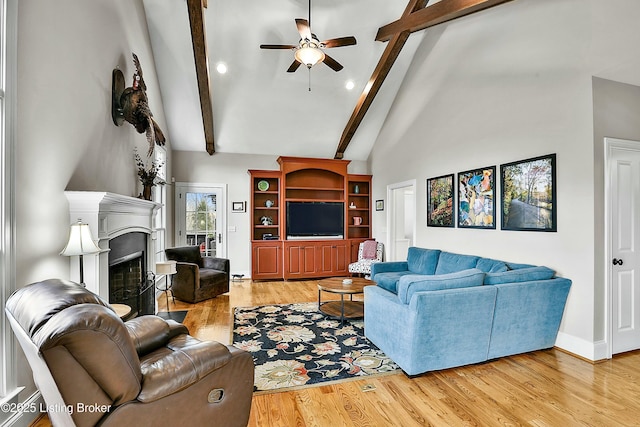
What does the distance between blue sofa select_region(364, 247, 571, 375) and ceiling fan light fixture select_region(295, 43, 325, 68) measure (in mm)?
2697

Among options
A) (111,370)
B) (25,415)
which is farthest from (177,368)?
(25,415)

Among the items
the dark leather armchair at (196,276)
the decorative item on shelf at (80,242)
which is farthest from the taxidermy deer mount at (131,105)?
the dark leather armchair at (196,276)

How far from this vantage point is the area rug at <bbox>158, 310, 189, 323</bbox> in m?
4.01

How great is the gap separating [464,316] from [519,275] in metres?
0.83

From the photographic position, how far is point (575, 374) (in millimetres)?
2607

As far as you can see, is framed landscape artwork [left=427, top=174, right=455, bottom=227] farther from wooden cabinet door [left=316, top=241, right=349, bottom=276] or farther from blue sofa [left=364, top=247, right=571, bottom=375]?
wooden cabinet door [left=316, top=241, right=349, bottom=276]

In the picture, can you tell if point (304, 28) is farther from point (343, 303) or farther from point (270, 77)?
point (343, 303)

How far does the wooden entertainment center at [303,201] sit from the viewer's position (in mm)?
6477

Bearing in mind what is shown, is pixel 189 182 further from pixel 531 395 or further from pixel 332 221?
pixel 531 395

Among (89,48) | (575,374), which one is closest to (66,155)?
(89,48)

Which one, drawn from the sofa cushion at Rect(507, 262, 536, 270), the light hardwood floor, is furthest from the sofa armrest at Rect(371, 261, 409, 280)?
the light hardwood floor

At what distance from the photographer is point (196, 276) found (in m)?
4.61

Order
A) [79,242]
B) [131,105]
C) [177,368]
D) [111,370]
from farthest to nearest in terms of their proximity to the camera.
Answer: [131,105] → [79,242] → [177,368] → [111,370]

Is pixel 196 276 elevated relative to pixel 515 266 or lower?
lower
